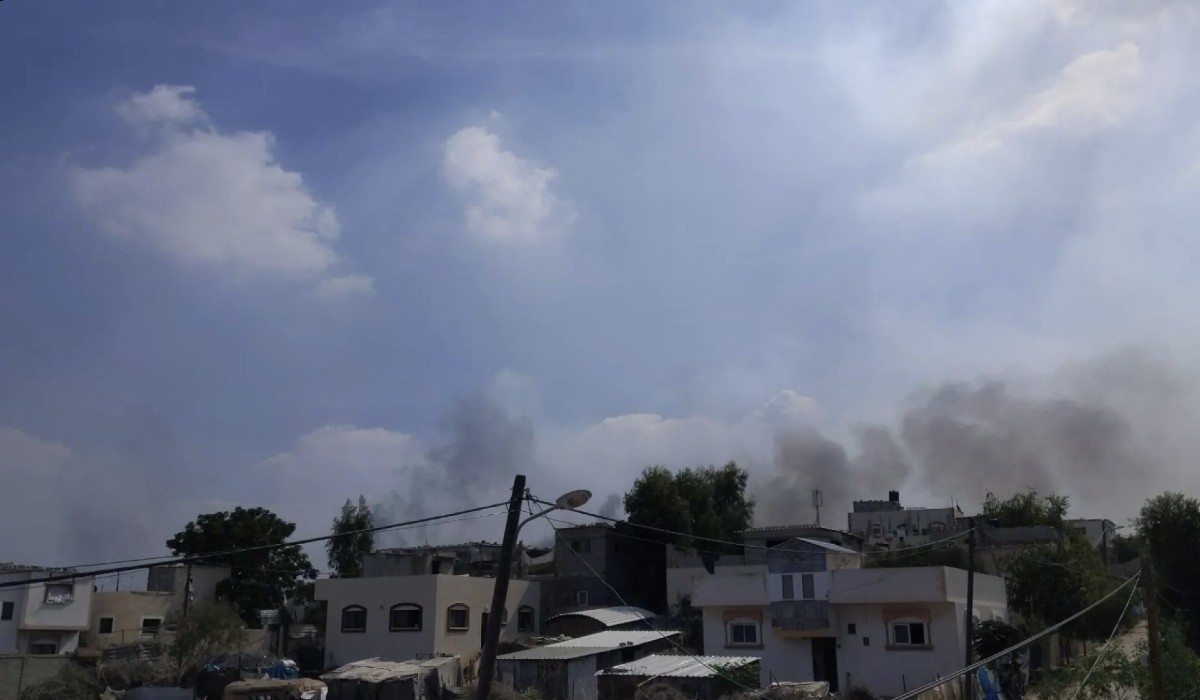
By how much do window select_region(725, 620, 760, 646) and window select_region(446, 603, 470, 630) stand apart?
14180mm

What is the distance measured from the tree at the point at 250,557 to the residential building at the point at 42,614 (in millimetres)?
10643

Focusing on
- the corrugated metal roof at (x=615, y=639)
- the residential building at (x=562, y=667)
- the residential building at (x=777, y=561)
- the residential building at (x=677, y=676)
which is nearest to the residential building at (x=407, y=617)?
the corrugated metal roof at (x=615, y=639)

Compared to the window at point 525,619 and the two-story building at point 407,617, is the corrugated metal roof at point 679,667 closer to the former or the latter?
the two-story building at point 407,617

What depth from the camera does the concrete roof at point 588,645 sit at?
130ft

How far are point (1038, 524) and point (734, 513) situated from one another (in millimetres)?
24416

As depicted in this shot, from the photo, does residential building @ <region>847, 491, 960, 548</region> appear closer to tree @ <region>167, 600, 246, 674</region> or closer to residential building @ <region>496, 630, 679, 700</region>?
residential building @ <region>496, 630, 679, 700</region>

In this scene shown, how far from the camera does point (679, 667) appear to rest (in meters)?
35.2

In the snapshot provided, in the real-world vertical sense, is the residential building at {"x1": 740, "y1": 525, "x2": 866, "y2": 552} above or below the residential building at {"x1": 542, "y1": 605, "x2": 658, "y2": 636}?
above

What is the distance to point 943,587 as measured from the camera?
40.0 meters

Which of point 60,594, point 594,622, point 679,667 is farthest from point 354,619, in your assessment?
point 679,667

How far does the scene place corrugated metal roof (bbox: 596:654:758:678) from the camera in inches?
1328

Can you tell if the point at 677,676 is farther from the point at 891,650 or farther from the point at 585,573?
the point at 585,573

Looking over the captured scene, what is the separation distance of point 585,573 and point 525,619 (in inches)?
218

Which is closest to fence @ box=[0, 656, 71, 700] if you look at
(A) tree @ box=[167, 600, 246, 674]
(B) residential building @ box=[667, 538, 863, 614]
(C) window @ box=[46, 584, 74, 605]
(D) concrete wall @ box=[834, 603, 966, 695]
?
(A) tree @ box=[167, 600, 246, 674]
